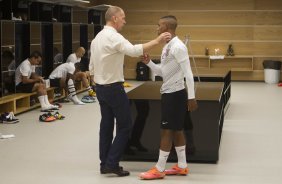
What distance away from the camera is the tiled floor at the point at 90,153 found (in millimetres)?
4906

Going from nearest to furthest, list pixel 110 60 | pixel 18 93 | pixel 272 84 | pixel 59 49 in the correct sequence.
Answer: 1. pixel 110 60
2. pixel 18 93
3. pixel 59 49
4. pixel 272 84

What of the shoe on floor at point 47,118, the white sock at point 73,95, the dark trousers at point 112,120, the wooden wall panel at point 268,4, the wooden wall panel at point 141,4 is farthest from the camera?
the wooden wall panel at point 141,4

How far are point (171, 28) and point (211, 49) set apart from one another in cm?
1049

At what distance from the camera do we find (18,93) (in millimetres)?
9039

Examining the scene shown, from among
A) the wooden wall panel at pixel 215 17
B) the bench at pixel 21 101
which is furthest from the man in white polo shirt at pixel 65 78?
the wooden wall panel at pixel 215 17

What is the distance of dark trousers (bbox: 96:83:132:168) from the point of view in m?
4.80

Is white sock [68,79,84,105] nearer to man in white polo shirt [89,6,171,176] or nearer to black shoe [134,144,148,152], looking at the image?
black shoe [134,144,148,152]

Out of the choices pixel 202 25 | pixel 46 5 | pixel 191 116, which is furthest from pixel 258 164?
pixel 202 25

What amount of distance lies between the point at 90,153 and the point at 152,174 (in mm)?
1273

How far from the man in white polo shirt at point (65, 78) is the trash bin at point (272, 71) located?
6267 mm

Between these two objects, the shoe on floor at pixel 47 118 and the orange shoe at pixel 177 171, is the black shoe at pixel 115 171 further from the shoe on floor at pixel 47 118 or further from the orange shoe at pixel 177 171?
the shoe on floor at pixel 47 118

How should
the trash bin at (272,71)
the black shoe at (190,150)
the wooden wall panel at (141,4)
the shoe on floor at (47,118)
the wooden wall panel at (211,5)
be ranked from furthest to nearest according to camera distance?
the wooden wall panel at (141,4), the wooden wall panel at (211,5), the trash bin at (272,71), the shoe on floor at (47,118), the black shoe at (190,150)

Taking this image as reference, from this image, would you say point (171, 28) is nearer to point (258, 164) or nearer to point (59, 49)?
point (258, 164)

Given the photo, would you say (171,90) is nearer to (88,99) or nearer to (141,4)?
(88,99)
